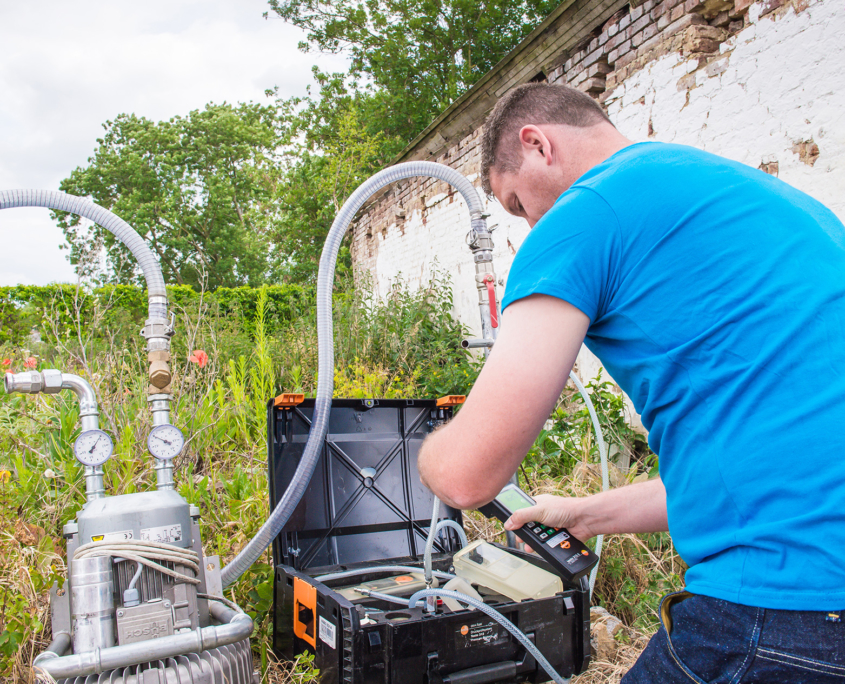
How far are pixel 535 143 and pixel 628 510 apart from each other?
2.38ft

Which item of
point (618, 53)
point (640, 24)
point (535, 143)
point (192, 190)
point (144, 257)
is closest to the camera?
point (535, 143)

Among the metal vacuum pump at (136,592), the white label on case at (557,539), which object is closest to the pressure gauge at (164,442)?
the metal vacuum pump at (136,592)

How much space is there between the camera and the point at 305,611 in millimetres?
1646

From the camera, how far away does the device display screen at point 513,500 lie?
53.4 inches

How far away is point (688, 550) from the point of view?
0.77 m

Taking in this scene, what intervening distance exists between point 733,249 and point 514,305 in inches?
11.3

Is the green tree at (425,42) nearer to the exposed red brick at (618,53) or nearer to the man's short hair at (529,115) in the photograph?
the exposed red brick at (618,53)

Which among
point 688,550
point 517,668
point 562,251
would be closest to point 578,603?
point 517,668

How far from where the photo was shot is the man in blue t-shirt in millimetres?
687

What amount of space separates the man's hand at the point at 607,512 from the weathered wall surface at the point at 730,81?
2.42 m

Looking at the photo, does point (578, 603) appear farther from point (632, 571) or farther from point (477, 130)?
point (477, 130)

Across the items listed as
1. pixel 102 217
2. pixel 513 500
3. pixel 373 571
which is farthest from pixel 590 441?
pixel 102 217

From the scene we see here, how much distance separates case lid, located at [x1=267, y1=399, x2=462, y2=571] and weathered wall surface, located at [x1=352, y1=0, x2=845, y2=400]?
7.45ft

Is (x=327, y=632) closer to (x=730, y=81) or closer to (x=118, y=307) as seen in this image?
(x=730, y=81)
